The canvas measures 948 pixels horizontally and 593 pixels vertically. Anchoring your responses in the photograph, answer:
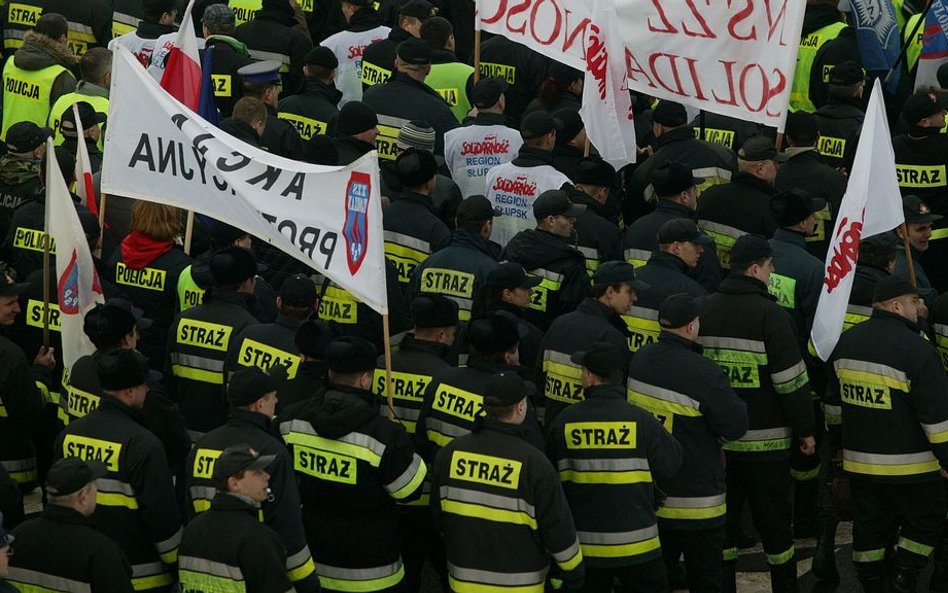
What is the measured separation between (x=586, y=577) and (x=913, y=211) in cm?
394

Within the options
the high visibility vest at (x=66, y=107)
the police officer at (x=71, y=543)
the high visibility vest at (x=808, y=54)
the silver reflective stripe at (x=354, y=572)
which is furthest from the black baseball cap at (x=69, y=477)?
the high visibility vest at (x=808, y=54)

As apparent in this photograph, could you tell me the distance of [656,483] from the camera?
32.7 ft

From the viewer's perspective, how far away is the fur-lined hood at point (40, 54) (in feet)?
48.3

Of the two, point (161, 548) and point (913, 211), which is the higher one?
point (913, 211)

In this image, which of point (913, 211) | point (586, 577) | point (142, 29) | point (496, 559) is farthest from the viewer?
point (142, 29)

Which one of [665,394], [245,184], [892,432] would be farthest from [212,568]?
[892,432]

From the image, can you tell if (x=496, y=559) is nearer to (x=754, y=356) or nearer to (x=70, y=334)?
(x=754, y=356)

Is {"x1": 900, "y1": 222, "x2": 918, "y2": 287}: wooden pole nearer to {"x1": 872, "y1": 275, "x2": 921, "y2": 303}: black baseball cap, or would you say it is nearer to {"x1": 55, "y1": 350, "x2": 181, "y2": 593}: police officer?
{"x1": 872, "y1": 275, "x2": 921, "y2": 303}: black baseball cap

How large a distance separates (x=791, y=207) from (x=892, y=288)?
4.09 ft

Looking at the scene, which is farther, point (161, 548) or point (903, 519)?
point (903, 519)

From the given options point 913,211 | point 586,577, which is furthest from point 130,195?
point 913,211

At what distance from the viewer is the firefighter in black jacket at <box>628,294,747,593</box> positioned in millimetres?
9914

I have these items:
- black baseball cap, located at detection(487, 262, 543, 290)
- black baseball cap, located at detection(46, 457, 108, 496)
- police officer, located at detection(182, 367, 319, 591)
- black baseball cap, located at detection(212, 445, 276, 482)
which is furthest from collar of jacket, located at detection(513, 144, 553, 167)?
black baseball cap, located at detection(46, 457, 108, 496)

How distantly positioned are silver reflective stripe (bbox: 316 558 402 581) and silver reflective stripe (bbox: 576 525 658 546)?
112 centimetres
